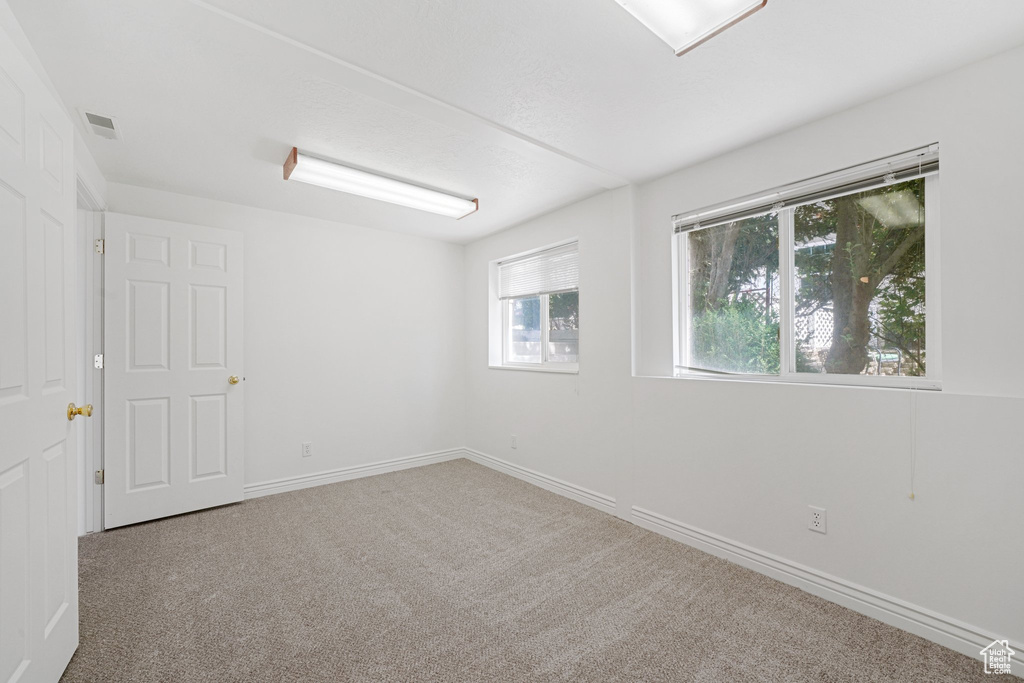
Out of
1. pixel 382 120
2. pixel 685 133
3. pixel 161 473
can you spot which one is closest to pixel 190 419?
pixel 161 473

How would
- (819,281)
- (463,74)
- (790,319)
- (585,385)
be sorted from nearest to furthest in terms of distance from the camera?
1. (463,74)
2. (819,281)
3. (790,319)
4. (585,385)

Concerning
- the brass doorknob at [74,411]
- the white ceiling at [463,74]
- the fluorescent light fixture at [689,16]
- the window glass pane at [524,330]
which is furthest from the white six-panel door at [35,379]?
the window glass pane at [524,330]

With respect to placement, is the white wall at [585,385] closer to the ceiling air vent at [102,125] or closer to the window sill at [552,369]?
the window sill at [552,369]

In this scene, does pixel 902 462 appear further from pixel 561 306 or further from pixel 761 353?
pixel 561 306

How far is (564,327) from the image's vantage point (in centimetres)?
394

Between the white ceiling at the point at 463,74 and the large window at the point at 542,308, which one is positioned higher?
the white ceiling at the point at 463,74

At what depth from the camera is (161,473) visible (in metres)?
3.10

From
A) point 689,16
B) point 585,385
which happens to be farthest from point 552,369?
point 689,16

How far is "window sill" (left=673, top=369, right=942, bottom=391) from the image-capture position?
2.02 metres

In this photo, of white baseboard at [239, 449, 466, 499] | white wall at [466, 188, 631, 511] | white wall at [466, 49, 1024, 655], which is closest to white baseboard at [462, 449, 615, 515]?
white wall at [466, 188, 631, 511]

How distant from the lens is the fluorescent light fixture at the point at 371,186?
8.64ft

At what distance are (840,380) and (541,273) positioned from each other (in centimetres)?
247
